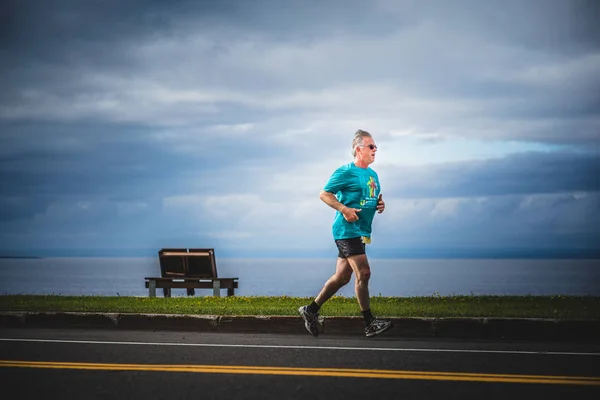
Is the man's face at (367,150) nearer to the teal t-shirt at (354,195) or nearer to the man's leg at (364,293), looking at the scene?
the teal t-shirt at (354,195)

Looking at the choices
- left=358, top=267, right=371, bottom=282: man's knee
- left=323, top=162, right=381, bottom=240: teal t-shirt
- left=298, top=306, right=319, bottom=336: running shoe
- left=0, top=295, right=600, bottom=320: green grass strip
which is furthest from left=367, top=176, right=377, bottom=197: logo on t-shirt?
left=0, top=295, right=600, bottom=320: green grass strip

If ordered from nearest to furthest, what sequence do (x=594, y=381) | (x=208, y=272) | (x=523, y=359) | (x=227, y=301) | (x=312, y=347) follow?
(x=594, y=381), (x=523, y=359), (x=312, y=347), (x=227, y=301), (x=208, y=272)

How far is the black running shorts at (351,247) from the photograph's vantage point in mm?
8859

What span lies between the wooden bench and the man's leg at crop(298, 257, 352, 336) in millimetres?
8398

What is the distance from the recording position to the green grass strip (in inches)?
415

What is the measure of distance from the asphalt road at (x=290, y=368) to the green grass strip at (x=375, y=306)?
66.8 inches

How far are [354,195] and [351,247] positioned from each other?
24.7 inches

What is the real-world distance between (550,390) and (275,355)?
2.76m

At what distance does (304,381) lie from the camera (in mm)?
5906

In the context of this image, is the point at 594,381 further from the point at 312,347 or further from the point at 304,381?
the point at 312,347

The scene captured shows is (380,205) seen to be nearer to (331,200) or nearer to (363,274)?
(331,200)

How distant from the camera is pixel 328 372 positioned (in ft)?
A: 20.7

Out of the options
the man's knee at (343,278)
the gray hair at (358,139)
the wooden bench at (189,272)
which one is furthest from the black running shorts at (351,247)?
the wooden bench at (189,272)

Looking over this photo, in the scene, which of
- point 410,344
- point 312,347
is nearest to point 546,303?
point 410,344
